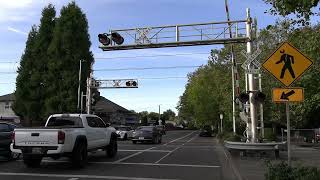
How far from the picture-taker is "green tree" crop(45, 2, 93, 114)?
64.5 m

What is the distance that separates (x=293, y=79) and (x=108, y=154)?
12.2m

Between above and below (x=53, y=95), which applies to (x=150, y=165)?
below

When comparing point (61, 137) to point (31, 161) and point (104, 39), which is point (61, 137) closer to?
point (31, 161)

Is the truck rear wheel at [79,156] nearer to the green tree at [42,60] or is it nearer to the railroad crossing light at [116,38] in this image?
the railroad crossing light at [116,38]

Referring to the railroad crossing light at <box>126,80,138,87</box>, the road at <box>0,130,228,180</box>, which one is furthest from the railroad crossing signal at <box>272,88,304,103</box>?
the railroad crossing light at <box>126,80,138,87</box>

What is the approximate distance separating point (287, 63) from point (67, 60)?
55.7 m

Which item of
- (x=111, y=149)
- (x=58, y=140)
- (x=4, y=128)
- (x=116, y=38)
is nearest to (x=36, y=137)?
(x=58, y=140)

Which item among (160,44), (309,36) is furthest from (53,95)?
(309,36)

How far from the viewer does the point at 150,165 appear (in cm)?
1900

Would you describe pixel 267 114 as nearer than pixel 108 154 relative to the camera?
No

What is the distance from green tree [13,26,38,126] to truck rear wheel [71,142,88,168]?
166 feet

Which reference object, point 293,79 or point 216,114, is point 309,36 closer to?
point 293,79

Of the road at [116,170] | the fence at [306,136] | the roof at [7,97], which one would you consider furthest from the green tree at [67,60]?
the road at [116,170]

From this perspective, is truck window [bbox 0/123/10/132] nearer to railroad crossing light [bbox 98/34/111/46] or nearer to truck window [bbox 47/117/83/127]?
truck window [bbox 47/117/83/127]
